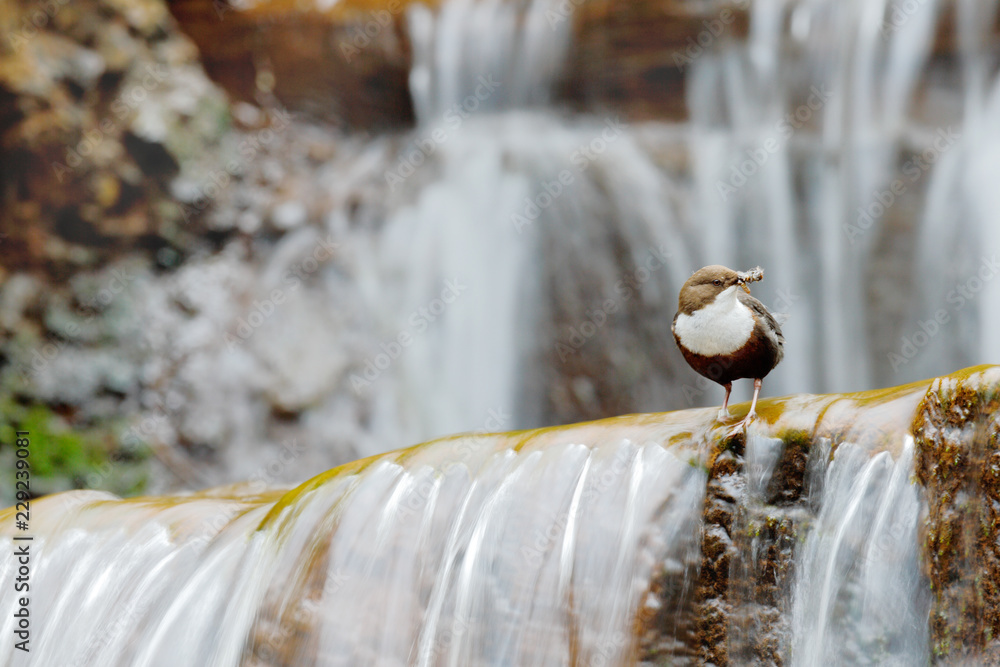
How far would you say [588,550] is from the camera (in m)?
2.41

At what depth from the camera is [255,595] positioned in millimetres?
2740

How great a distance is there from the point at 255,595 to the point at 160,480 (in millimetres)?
3862

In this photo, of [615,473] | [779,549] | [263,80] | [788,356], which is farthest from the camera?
[263,80]

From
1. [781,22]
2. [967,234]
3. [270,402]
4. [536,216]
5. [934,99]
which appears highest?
[781,22]

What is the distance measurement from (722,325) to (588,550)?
804 millimetres

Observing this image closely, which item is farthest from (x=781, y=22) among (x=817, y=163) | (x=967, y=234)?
(x=967, y=234)

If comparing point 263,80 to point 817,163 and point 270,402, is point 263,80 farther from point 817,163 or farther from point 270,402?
point 817,163
